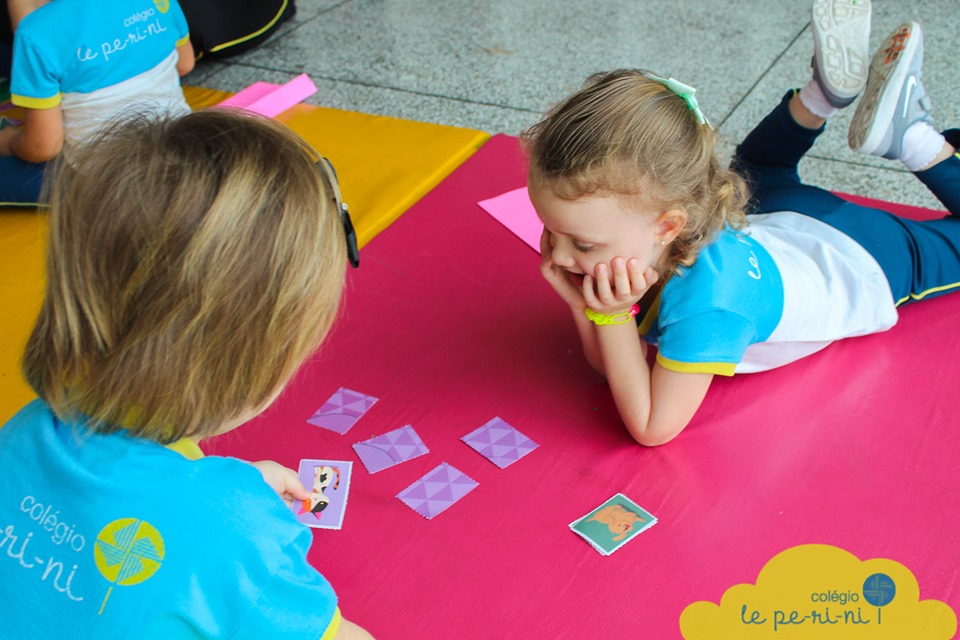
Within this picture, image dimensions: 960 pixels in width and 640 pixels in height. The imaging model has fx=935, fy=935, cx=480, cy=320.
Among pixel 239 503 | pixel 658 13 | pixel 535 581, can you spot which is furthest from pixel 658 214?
pixel 658 13

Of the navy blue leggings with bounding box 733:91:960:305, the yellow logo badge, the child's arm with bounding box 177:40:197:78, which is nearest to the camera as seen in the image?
the yellow logo badge

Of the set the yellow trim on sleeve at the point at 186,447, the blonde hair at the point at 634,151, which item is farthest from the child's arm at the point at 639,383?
the yellow trim on sleeve at the point at 186,447

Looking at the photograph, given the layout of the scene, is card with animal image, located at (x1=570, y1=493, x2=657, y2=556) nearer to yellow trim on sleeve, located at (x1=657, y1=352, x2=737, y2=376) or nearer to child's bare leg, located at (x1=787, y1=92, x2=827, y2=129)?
yellow trim on sleeve, located at (x1=657, y1=352, x2=737, y2=376)

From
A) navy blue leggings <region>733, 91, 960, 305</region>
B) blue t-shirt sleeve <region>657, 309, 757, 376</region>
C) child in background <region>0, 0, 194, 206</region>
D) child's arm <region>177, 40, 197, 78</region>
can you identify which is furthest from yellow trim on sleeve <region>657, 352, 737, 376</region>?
child's arm <region>177, 40, 197, 78</region>

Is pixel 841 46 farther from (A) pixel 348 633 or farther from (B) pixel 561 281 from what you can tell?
(A) pixel 348 633

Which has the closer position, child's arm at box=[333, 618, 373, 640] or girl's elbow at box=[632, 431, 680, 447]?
child's arm at box=[333, 618, 373, 640]

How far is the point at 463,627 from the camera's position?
1.53 m

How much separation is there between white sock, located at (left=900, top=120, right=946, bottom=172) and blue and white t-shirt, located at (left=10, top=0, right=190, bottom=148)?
1.89 m

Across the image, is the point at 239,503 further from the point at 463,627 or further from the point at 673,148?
the point at 673,148

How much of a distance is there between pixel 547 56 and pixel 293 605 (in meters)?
3.34

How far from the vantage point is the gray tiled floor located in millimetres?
3529

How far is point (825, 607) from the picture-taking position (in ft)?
5.07

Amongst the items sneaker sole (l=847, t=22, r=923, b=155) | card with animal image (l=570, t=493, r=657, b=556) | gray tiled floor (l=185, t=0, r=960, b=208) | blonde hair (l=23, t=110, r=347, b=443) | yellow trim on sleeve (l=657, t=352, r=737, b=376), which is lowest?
gray tiled floor (l=185, t=0, r=960, b=208)

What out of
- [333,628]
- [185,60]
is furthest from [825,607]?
[185,60]
